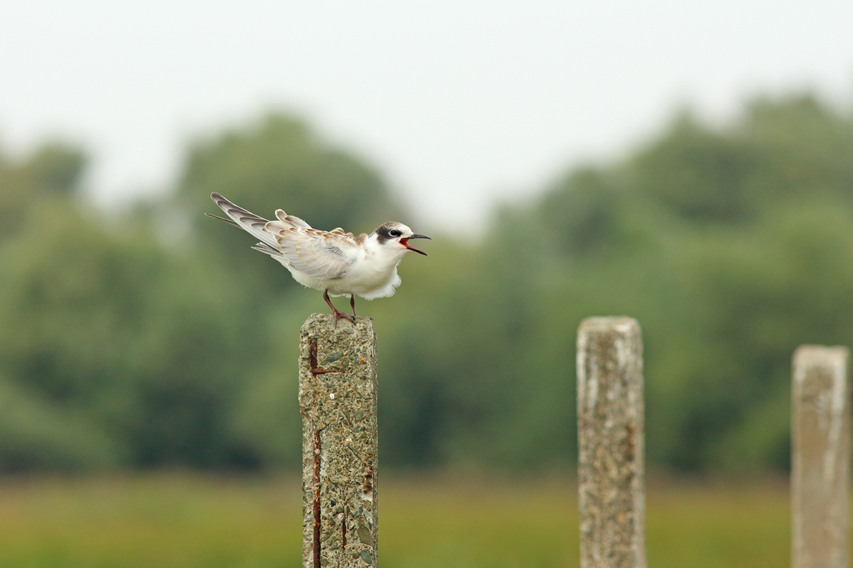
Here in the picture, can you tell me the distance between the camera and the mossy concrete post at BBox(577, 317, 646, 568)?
615cm

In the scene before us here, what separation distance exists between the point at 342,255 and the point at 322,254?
96mm

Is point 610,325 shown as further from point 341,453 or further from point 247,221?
point 341,453

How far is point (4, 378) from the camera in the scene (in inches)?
1677

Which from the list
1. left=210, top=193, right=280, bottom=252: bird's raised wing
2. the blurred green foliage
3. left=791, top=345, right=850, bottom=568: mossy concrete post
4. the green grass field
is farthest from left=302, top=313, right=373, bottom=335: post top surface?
the blurred green foliage

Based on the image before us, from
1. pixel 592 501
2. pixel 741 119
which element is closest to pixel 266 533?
pixel 592 501

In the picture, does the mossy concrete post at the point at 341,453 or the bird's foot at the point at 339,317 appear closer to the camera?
the mossy concrete post at the point at 341,453

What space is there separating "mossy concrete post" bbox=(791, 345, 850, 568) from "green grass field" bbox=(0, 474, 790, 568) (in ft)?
30.8

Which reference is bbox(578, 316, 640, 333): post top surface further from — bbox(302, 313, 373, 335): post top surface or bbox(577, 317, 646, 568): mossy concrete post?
bbox(302, 313, 373, 335): post top surface

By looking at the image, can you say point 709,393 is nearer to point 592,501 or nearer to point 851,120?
point 851,120

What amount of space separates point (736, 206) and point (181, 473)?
2771 cm

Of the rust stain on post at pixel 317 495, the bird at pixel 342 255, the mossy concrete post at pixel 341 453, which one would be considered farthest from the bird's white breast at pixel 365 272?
the rust stain on post at pixel 317 495

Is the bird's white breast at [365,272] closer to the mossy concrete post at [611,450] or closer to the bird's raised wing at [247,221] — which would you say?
the bird's raised wing at [247,221]

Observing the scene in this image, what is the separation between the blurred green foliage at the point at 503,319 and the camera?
116 feet

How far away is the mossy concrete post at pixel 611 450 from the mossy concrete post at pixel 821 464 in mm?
3395
